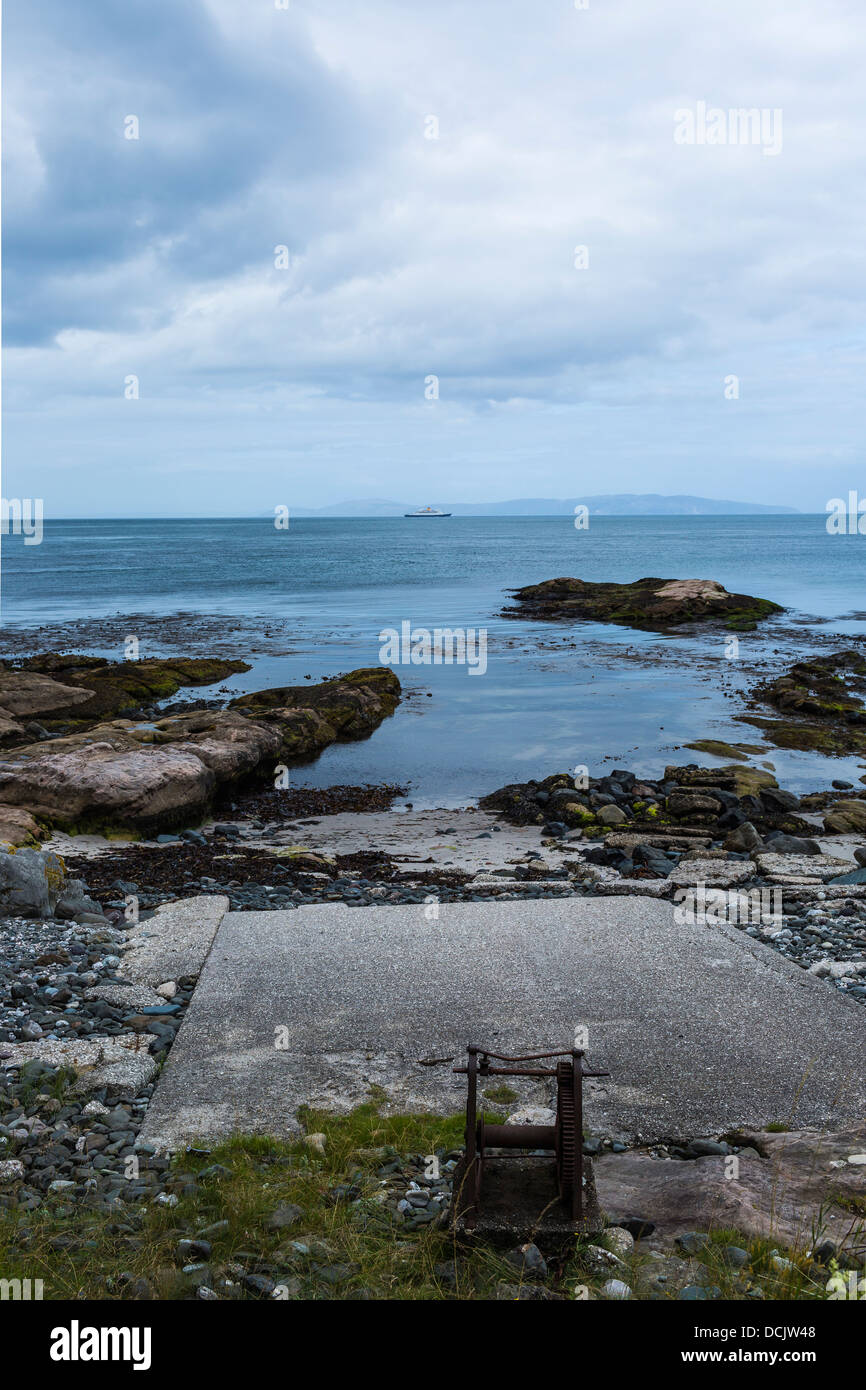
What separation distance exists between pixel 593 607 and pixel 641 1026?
130 ft

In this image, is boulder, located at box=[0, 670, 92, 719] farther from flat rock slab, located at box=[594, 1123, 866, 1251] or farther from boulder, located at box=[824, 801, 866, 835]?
flat rock slab, located at box=[594, 1123, 866, 1251]

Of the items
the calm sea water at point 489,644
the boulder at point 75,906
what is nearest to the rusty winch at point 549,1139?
the boulder at point 75,906

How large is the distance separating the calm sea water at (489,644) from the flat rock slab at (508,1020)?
7.78 m

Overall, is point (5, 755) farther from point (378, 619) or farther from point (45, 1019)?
point (378, 619)

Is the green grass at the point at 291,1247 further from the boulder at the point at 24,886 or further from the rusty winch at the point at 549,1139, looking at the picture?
the boulder at the point at 24,886

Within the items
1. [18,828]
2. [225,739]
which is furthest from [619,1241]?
[225,739]

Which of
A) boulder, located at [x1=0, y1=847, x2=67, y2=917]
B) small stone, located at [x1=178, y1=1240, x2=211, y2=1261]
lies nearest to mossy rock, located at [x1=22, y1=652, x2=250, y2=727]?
boulder, located at [x1=0, y1=847, x2=67, y2=917]

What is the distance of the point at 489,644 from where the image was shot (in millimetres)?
34125

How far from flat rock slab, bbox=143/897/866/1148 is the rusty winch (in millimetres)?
1126

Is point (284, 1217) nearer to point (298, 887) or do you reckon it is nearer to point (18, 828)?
point (298, 887)

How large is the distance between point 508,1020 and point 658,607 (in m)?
37.9

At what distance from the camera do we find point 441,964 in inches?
283

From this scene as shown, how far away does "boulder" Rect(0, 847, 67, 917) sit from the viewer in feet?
27.0
